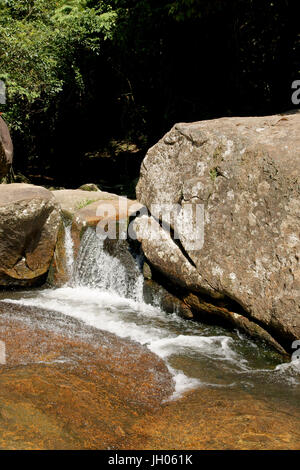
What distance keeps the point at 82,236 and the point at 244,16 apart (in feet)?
26.7

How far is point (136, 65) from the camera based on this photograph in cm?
1506

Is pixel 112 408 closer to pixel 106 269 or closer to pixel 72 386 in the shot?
pixel 72 386

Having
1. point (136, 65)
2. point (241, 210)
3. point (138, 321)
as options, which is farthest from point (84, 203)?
point (136, 65)

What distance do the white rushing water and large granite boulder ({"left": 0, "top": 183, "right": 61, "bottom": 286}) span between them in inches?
15.2

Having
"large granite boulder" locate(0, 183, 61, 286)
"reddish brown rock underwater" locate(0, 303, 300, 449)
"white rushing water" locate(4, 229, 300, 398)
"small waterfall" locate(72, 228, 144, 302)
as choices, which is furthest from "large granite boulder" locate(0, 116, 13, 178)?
"reddish brown rock underwater" locate(0, 303, 300, 449)

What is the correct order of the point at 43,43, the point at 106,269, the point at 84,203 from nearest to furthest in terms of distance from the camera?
the point at 106,269
the point at 84,203
the point at 43,43

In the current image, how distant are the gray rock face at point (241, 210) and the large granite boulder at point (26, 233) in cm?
220

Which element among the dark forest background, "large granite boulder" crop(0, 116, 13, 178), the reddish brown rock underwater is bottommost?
the reddish brown rock underwater

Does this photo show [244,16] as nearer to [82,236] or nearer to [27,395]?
[82,236]

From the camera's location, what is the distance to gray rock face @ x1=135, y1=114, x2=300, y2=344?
16.4ft

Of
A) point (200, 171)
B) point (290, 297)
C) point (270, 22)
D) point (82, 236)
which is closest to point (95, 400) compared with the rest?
point (290, 297)

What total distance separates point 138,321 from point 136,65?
11.5 m

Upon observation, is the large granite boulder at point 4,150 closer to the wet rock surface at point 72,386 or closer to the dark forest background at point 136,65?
the dark forest background at point 136,65

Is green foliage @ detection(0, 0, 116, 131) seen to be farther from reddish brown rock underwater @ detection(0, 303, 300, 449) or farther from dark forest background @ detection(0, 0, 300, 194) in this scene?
reddish brown rock underwater @ detection(0, 303, 300, 449)
